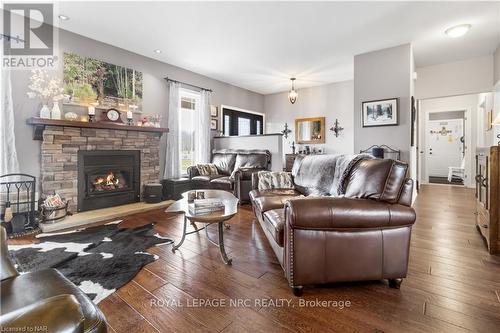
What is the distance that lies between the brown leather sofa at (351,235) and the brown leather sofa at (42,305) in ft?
3.71

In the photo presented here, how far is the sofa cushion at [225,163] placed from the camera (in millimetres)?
5176

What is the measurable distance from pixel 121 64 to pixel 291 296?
4.48 meters

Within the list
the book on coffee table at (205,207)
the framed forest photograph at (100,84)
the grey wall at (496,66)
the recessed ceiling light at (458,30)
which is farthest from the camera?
the grey wall at (496,66)

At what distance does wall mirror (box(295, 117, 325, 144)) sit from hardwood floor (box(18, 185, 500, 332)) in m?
4.39

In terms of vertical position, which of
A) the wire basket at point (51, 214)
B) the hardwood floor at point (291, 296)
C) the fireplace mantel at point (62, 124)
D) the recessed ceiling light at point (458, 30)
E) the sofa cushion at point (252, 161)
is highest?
the recessed ceiling light at point (458, 30)

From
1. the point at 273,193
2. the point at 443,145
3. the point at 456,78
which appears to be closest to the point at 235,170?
the point at 273,193

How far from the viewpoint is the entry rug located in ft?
5.97

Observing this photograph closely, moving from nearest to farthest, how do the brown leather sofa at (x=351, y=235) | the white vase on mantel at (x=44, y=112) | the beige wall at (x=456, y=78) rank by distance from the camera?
the brown leather sofa at (x=351, y=235)
the white vase on mantel at (x=44, y=112)
the beige wall at (x=456, y=78)

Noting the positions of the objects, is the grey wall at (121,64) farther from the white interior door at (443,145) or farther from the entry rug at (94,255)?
the white interior door at (443,145)

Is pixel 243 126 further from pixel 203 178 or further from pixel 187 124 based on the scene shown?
pixel 203 178

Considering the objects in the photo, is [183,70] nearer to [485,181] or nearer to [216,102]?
[216,102]

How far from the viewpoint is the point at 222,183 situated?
448 centimetres

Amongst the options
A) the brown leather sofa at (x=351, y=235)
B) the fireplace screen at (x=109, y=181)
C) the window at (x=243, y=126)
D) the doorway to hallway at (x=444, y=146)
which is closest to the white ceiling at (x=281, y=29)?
the window at (x=243, y=126)

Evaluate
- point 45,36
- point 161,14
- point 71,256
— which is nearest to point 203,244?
point 71,256
